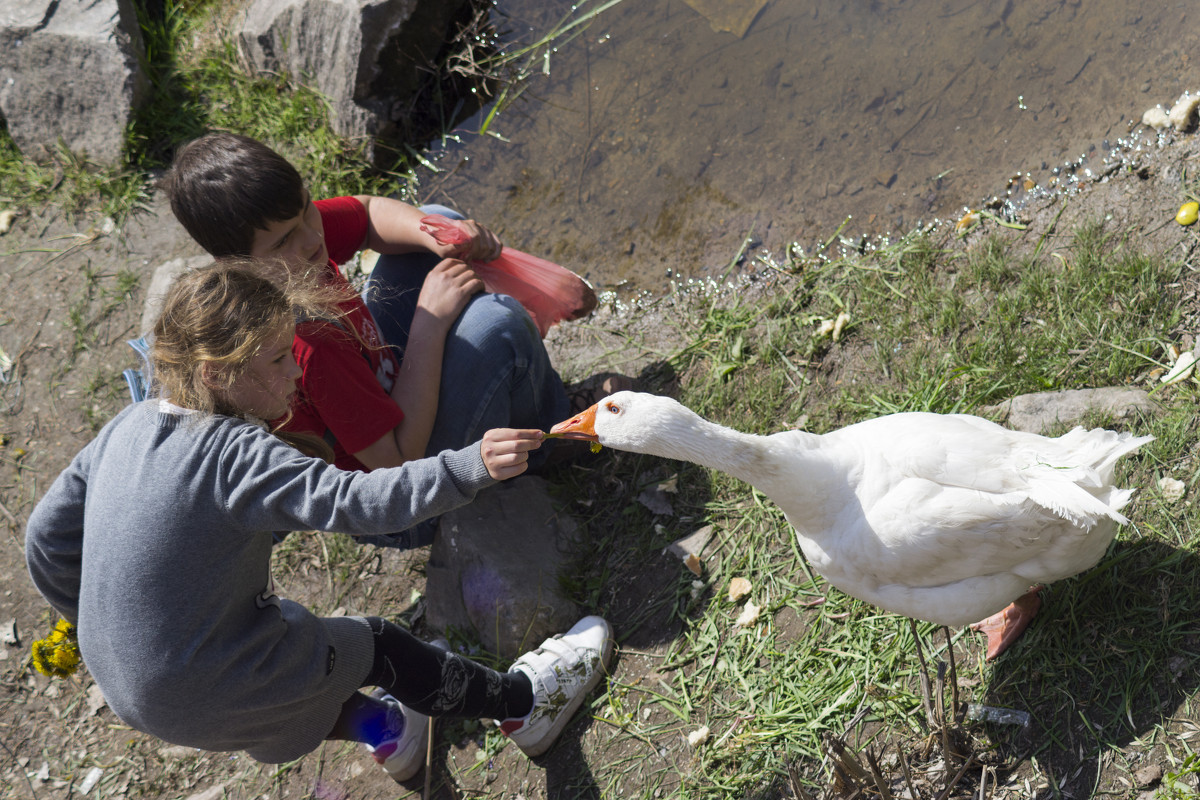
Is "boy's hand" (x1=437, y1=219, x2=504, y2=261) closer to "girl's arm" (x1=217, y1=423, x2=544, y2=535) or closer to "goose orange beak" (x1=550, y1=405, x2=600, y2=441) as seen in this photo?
"goose orange beak" (x1=550, y1=405, x2=600, y2=441)

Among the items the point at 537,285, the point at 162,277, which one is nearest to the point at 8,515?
the point at 162,277

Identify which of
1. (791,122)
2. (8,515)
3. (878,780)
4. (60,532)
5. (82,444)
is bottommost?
(8,515)

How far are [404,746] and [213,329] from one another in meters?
1.69

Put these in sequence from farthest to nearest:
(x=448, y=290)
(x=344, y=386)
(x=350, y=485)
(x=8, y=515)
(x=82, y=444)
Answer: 1. (x=82, y=444)
2. (x=8, y=515)
3. (x=448, y=290)
4. (x=344, y=386)
5. (x=350, y=485)

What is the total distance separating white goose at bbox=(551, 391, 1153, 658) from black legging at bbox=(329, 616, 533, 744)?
0.92 meters

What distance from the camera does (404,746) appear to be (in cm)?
298

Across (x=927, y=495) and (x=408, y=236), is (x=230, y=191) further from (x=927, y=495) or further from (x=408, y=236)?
(x=927, y=495)

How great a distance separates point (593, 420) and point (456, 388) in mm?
775

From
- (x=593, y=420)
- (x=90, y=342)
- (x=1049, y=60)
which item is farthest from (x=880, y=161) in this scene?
(x=90, y=342)

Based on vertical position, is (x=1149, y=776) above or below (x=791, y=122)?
below

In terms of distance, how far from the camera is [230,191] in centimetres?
256

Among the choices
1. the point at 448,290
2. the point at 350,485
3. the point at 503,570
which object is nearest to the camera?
the point at 350,485

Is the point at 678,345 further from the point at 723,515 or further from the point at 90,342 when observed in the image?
the point at 90,342

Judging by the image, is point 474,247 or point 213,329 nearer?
point 213,329
